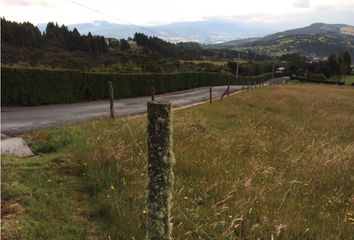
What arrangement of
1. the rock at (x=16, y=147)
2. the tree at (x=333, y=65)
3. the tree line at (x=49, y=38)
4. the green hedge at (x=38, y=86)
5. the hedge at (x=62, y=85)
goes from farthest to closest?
the tree at (x=333, y=65) → the tree line at (x=49, y=38) → the hedge at (x=62, y=85) → the green hedge at (x=38, y=86) → the rock at (x=16, y=147)

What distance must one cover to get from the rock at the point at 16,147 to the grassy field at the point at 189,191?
0.31m

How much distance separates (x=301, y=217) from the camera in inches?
207

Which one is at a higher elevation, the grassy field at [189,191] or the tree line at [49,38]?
the tree line at [49,38]

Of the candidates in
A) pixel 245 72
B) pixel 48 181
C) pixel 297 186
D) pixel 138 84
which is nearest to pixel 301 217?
pixel 297 186

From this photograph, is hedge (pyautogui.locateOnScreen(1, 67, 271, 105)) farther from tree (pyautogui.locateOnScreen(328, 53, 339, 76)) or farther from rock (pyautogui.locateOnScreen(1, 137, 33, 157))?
tree (pyautogui.locateOnScreen(328, 53, 339, 76))

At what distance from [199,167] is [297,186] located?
60.2 inches

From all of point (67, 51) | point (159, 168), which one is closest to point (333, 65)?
point (67, 51)

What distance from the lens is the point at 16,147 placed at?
9.33 m

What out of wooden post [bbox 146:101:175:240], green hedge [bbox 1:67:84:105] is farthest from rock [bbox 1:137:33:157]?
green hedge [bbox 1:67:84:105]

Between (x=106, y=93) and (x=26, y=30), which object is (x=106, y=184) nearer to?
(x=106, y=93)

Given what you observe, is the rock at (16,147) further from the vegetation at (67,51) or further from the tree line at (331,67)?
the tree line at (331,67)

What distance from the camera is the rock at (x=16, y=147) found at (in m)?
8.66

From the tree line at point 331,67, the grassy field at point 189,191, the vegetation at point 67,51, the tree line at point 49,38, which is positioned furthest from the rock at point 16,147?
the tree line at point 331,67

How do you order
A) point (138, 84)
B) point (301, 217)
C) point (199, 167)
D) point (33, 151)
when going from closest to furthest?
point (301, 217) < point (199, 167) < point (33, 151) < point (138, 84)
